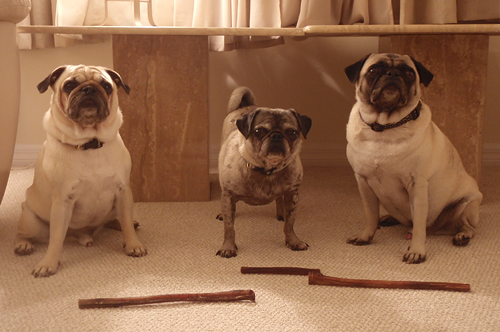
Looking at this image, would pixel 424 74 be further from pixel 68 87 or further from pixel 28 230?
pixel 28 230

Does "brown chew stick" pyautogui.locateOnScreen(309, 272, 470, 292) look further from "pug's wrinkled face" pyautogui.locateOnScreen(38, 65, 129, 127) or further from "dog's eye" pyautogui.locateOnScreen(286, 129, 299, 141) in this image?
"pug's wrinkled face" pyautogui.locateOnScreen(38, 65, 129, 127)

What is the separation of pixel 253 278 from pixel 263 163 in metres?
0.42

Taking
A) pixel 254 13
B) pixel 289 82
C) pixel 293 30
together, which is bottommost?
pixel 289 82

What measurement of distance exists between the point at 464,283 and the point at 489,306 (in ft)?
0.54

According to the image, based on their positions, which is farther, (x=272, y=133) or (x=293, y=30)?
(x=293, y=30)

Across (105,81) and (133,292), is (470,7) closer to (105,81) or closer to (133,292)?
(105,81)

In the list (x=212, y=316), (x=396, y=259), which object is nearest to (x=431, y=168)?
(x=396, y=259)

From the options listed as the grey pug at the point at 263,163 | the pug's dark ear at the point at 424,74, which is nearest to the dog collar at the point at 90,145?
the grey pug at the point at 263,163

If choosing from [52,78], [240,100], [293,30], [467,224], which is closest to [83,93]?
[52,78]

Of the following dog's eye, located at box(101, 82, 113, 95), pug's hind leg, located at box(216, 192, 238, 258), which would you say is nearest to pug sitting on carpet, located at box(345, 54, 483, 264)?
pug's hind leg, located at box(216, 192, 238, 258)

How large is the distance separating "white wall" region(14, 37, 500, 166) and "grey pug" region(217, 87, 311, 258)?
5.10 ft

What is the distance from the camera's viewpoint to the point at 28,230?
1.96 meters

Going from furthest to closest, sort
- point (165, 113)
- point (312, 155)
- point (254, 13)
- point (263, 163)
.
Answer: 1. point (312, 155)
2. point (254, 13)
3. point (165, 113)
4. point (263, 163)

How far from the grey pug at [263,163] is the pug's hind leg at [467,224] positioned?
0.63 metres
